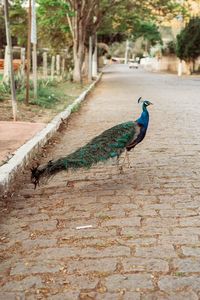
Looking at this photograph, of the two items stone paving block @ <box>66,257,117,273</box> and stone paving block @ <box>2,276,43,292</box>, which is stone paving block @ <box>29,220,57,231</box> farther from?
stone paving block @ <box>2,276,43,292</box>

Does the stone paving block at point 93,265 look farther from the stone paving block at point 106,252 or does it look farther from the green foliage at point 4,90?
the green foliage at point 4,90

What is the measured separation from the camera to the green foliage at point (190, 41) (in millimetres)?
45500

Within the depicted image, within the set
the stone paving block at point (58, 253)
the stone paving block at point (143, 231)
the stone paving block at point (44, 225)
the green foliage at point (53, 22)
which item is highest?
the green foliage at point (53, 22)

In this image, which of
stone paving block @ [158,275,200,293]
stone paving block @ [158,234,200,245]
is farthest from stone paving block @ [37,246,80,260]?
stone paving block @ [158,275,200,293]

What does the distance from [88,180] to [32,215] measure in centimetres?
136

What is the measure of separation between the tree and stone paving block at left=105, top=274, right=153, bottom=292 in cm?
4379

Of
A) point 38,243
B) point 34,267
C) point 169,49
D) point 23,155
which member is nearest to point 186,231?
point 38,243

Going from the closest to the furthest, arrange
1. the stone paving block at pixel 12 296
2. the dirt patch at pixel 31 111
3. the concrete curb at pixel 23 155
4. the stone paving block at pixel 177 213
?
the stone paving block at pixel 12 296 → the stone paving block at pixel 177 213 → the concrete curb at pixel 23 155 → the dirt patch at pixel 31 111

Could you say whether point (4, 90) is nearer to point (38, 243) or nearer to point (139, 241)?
point (38, 243)

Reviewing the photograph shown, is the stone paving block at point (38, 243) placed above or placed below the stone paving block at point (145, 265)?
below

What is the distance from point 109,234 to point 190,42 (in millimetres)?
43270

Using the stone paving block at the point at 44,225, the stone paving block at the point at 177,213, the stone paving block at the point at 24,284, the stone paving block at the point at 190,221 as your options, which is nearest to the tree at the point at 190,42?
the stone paving block at the point at 177,213

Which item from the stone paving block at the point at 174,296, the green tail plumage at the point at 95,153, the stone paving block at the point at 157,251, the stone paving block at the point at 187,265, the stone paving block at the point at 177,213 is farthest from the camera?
the green tail plumage at the point at 95,153

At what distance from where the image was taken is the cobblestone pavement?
11.2 ft
